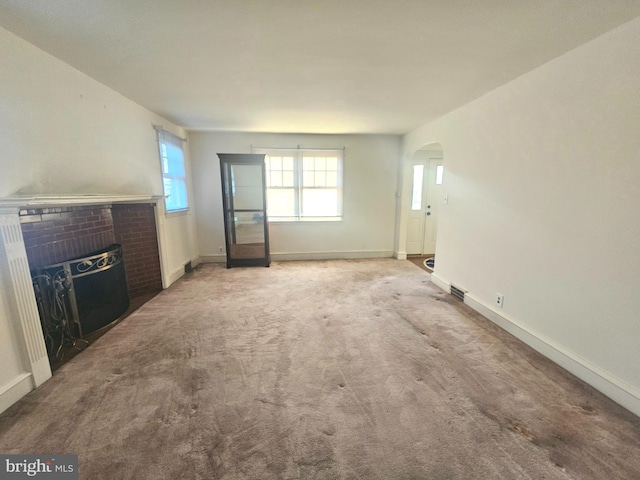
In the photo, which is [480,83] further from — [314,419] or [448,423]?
[314,419]

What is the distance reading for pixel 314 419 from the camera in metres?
1.58

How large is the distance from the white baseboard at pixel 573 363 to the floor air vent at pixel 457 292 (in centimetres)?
37

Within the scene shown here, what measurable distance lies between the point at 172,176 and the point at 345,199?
306cm

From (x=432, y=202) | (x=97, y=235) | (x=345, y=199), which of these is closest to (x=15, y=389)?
(x=97, y=235)

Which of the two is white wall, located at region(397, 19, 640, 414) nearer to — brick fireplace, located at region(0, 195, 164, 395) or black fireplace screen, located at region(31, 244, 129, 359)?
brick fireplace, located at region(0, 195, 164, 395)

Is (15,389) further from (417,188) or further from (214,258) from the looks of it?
(417,188)

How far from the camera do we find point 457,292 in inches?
133

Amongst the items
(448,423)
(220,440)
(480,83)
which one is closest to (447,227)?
(480,83)

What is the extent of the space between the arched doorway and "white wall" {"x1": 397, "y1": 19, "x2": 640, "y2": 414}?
7.50ft

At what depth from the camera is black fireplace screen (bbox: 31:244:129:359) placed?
2117 millimetres

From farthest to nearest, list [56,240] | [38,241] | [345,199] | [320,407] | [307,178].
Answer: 1. [345,199]
2. [307,178]
3. [56,240]
4. [38,241]
5. [320,407]

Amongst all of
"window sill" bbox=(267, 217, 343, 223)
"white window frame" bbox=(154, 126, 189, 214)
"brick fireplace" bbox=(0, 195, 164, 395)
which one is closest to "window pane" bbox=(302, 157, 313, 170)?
"window sill" bbox=(267, 217, 343, 223)

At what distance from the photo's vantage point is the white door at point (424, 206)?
5.36 metres

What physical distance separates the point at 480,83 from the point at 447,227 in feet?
5.83
